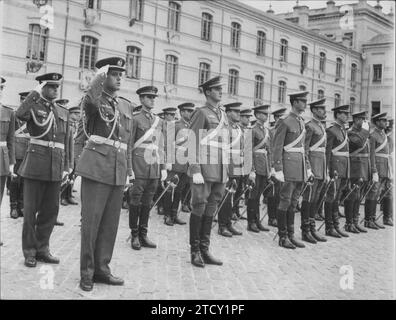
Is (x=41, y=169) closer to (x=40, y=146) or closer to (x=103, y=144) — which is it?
(x=40, y=146)

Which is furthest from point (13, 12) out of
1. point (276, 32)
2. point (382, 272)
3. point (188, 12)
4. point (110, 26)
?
point (382, 272)

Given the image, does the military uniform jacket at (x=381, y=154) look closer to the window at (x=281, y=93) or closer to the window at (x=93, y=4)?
the window at (x=281, y=93)

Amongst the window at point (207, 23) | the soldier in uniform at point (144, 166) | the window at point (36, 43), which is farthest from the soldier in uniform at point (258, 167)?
the window at point (36, 43)

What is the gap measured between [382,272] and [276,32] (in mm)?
10506

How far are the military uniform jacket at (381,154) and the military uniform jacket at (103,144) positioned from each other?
19.1ft

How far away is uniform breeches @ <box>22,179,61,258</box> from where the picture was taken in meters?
4.91

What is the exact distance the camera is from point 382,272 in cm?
561

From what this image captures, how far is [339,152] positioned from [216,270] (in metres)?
3.61

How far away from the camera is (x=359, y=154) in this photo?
8.17 m

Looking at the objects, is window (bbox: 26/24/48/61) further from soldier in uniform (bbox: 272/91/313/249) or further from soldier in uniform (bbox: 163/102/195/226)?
soldier in uniform (bbox: 272/91/313/249)

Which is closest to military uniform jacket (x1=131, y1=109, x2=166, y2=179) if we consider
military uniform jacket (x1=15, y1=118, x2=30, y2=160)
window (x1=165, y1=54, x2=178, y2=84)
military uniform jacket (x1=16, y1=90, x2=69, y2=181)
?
military uniform jacket (x1=16, y1=90, x2=69, y2=181)

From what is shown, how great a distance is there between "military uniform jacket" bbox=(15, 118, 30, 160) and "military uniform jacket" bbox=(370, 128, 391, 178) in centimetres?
636

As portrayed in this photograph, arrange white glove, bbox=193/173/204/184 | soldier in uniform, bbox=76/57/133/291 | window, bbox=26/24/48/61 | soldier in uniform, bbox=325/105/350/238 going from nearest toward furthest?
1. soldier in uniform, bbox=76/57/133/291
2. white glove, bbox=193/173/204/184
3. soldier in uniform, bbox=325/105/350/238
4. window, bbox=26/24/48/61

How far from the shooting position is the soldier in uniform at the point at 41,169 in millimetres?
4926
